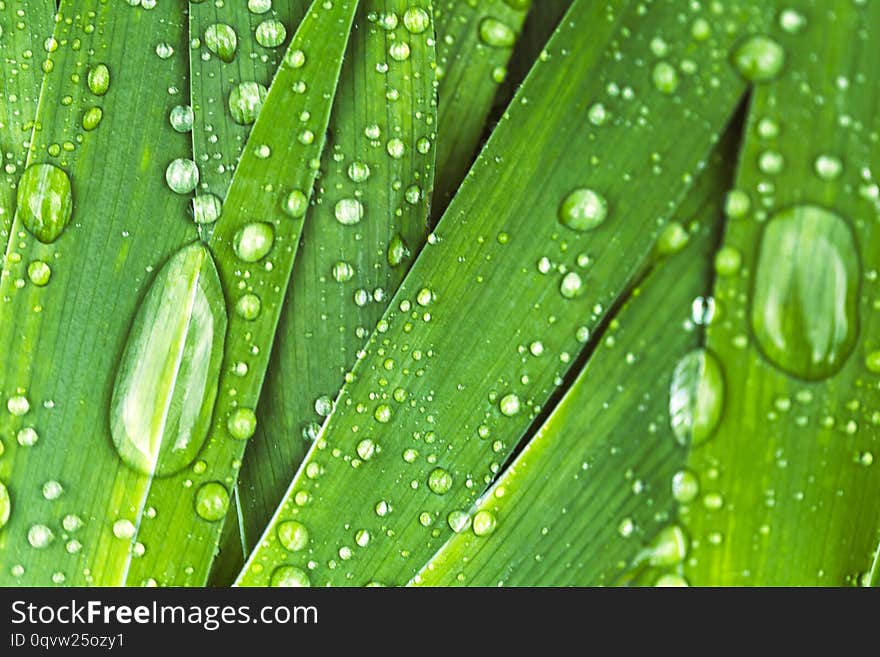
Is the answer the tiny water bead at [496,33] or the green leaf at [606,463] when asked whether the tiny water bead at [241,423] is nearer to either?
the green leaf at [606,463]

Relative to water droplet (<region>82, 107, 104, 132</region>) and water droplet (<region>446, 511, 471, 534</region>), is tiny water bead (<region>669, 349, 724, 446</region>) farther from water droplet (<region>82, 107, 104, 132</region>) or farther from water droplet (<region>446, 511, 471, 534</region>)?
water droplet (<region>82, 107, 104, 132</region>)

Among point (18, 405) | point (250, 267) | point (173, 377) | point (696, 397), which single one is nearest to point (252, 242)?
point (250, 267)

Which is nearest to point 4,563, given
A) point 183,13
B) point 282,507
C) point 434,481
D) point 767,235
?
point 282,507

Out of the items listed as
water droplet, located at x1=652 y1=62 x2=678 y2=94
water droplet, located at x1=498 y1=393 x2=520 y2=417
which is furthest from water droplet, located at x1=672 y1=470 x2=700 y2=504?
water droplet, located at x1=652 y1=62 x2=678 y2=94

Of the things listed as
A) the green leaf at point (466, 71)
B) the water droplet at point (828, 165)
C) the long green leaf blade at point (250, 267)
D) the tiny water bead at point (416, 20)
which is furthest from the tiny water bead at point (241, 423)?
the water droplet at point (828, 165)

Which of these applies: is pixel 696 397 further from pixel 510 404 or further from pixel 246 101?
pixel 246 101
